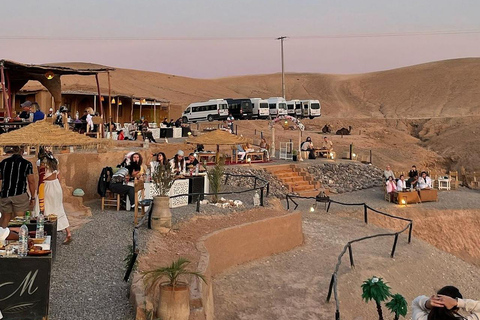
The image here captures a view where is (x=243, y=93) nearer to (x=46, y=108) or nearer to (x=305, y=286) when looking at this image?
(x=46, y=108)

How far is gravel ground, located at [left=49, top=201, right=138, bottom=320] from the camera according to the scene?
663 cm

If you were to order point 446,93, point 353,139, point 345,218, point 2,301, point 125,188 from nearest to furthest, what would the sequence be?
point 2,301 < point 125,188 < point 345,218 < point 353,139 < point 446,93

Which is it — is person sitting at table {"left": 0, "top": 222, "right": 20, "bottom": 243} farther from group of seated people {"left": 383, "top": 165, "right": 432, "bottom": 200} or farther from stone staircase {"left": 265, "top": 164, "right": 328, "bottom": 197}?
group of seated people {"left": 383, "top": 165, "right": 432, "bottom": 200}

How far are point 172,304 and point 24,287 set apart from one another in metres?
1.57

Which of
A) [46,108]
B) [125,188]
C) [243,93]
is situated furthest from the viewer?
[243,93]

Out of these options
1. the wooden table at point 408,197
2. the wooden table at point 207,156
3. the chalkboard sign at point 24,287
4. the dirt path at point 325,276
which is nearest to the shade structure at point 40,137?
the dirt path at point 325,276

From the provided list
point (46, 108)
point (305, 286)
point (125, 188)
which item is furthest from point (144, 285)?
point (46, 108)

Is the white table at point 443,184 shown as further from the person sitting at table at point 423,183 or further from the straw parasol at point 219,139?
the straw parasol at point 219,139

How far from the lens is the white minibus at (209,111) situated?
4166 centimetres

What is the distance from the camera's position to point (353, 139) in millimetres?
41312

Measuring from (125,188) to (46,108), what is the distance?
2182 centimetres

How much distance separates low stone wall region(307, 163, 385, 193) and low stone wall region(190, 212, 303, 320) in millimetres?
11403

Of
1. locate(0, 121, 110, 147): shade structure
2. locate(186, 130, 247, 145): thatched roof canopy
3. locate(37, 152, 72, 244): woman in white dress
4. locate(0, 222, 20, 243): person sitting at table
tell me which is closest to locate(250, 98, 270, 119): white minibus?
locate(186, 130, 247, 145): thatched roof canopy

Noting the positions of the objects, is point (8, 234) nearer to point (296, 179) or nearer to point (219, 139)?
point (219, 139)
